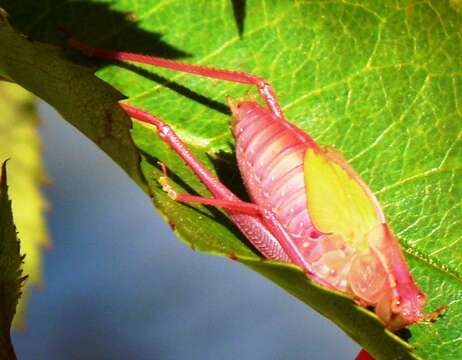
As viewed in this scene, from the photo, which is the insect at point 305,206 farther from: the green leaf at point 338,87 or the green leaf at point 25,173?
the green leaf at point 25,173

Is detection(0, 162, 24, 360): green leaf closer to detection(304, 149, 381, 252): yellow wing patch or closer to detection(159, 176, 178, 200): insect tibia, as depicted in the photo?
detection(159, 176, 178, 200): insect tibia

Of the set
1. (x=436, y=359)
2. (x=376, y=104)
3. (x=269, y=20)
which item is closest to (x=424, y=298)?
(x=436, y=359)

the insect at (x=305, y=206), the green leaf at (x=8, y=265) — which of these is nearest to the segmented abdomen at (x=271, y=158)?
the insect at (x=305, y=206)

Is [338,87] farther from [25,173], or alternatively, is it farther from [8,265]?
[25,173]

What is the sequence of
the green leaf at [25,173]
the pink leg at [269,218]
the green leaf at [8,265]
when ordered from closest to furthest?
1. the green leaf at [8,265]
2. the pink leg at [269,218]
3. the green leaf at [25,173]

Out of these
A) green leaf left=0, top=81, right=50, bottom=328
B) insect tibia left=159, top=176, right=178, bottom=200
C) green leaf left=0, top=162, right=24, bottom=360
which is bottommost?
green leaf left=0, top=162, right=24, bottom=360

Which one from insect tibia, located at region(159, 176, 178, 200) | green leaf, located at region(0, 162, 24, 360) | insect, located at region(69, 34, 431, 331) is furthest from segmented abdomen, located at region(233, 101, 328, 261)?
green leaf, located at region(0, 162, 24, 360)

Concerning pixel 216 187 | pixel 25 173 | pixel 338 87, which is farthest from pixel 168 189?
pixel 25 173
